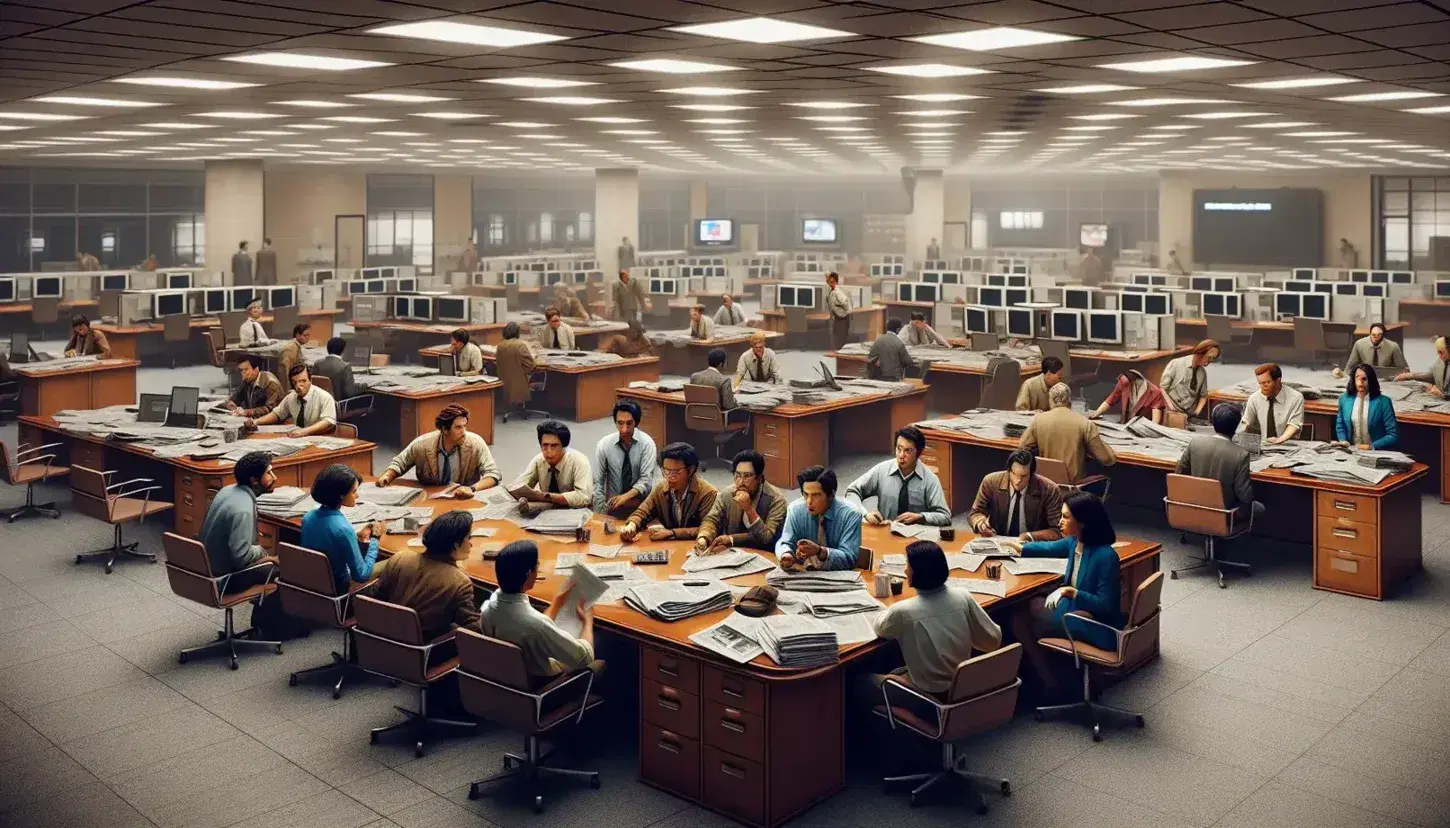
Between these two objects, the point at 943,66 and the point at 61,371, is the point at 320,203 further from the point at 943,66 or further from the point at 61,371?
the point at 943,66

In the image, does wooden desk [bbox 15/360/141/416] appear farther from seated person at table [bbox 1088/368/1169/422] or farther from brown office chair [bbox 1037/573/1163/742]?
brown office chair [bbox 1037/573/1163/742]

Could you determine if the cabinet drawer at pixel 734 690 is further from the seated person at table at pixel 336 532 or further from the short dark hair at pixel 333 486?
the short dark hair at pixel 333 486

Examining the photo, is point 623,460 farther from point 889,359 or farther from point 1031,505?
point 889,359

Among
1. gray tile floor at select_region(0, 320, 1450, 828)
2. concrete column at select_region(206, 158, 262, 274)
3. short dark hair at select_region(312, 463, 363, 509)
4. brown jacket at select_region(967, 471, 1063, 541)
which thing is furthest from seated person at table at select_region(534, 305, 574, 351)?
concrete column at select_region(206, 158, 262, 274)

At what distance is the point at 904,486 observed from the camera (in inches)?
267

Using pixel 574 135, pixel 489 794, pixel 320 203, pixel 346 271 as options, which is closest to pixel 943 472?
pixel 489 794

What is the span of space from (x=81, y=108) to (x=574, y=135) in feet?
18.6

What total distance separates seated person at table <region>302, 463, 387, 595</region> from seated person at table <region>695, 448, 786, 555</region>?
5.22 feet

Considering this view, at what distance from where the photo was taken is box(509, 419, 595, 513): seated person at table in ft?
22.5

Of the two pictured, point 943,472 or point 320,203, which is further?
point 320,203

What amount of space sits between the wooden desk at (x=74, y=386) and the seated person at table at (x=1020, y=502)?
10.0 m

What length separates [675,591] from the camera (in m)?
5.13

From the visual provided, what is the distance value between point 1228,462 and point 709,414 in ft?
14.3

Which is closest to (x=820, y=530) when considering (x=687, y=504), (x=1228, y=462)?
(x=687, y=504)
